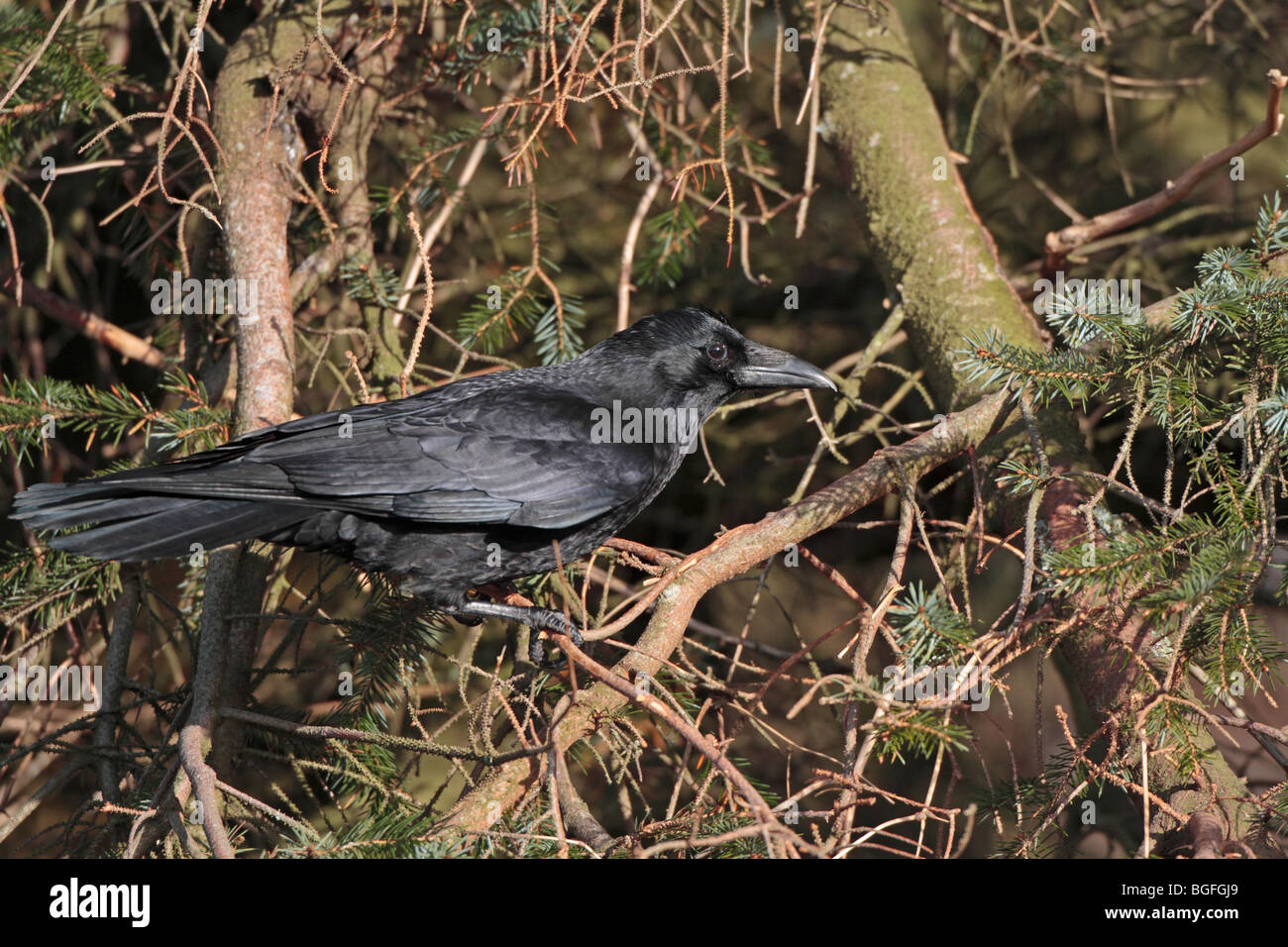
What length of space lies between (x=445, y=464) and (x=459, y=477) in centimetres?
6

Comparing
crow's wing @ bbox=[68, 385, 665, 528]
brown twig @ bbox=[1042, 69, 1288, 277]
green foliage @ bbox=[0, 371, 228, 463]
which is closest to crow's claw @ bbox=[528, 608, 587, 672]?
crow's wing @ bbox=[68, 385, 665, 528]

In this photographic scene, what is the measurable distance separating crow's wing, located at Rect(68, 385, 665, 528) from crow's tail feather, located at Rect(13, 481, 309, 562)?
7cm

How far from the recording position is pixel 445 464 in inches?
134

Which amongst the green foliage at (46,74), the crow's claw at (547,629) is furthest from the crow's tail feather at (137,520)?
the green foliage at (46,74)

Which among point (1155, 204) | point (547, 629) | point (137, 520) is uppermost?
point (1155, 204)

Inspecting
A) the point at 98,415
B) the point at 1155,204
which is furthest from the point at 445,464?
the point at 1155,204

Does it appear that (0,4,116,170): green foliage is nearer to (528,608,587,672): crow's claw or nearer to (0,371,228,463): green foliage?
(0,371,228,463): green foliage

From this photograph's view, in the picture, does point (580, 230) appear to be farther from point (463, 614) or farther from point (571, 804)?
point (571, 804)

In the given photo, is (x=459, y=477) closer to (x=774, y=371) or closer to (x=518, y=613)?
(x=518, y=613)

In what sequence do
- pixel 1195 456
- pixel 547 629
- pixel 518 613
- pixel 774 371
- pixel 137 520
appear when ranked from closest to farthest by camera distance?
pixel 1195 456 < pixel 137 520 < pixel 547 629 < pixel 518 613 < pixel 774 371

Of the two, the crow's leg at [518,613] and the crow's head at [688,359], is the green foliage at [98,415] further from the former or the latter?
the crow's head at [688,359]

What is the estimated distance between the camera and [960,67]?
4738 millimetres

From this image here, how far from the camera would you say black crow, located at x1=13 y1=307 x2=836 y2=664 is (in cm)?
301
